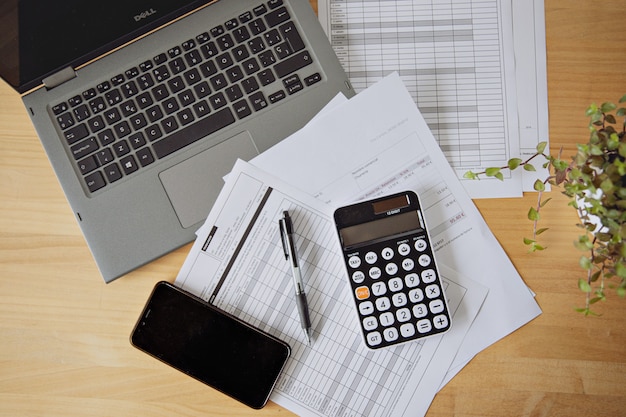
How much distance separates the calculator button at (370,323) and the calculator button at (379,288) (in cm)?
3

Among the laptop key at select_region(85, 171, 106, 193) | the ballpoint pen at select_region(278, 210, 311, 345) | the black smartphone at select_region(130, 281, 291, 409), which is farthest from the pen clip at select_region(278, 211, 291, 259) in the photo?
the laptop key at select_region(85, 171, 106, 193)

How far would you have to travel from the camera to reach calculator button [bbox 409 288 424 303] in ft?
2.10

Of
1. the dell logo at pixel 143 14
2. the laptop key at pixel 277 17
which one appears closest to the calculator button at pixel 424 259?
the laptop key at pixel 277 17

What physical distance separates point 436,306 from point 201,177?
32cm

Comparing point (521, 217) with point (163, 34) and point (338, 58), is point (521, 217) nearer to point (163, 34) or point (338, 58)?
point (338, 58)

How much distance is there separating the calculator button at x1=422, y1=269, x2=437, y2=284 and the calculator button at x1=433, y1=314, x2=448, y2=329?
4cm

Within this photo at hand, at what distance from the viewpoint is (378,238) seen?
2.13ft

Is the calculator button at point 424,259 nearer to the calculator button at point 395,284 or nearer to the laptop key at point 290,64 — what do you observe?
the calculator button at point 395,284

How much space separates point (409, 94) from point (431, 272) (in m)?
0.22

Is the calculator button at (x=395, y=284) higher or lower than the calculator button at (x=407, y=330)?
higher

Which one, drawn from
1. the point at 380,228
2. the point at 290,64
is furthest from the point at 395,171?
the point at 290,64

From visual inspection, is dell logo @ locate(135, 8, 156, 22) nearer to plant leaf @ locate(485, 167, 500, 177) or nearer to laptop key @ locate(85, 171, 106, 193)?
laptop key @ locate(85, 171, 106, 193)

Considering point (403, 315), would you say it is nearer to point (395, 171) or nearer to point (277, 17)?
point (395, 171)

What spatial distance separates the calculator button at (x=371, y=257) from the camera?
0.65 m
